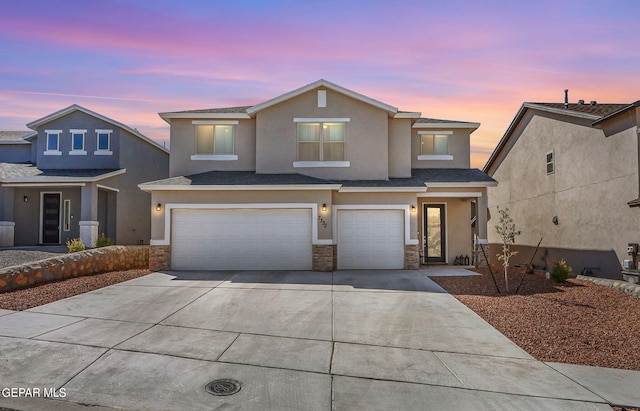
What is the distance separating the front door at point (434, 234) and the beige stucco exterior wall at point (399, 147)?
2.41 metres

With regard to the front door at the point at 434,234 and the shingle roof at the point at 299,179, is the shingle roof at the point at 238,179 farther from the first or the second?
the front door at the point at 434,234

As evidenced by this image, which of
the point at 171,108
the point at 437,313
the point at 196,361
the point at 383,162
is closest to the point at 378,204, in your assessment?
the point at 383,162

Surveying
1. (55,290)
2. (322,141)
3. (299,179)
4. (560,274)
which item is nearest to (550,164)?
(560,274)

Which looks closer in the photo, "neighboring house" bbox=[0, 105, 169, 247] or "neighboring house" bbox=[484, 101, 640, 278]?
"neighboring house" bbox=[484, 101, 640, 278]

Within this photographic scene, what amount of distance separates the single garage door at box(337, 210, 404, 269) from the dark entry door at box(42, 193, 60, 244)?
14991mm

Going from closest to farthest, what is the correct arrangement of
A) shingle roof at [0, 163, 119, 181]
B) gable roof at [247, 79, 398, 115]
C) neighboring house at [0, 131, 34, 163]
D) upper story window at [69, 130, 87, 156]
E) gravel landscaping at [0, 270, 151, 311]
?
1. gravel landscaping at [0, 270, 151, 311]
2. gable roof at [247, 79, 398, 115]
3. shingle roof at [0, 163, 119, 181]
4. upper story window at [69, 130, 87, 156]
5. neighboring house at [0, 131, 34, 163]

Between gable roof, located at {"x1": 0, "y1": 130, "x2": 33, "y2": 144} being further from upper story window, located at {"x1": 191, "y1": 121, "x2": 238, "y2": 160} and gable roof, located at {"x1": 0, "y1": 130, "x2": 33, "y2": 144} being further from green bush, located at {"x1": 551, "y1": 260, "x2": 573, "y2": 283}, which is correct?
green bush, located at {"x1": 551, "y1": 260, "x2": 573, "y2": 283}

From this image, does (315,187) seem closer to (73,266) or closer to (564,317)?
(73,266)

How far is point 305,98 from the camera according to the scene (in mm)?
17828

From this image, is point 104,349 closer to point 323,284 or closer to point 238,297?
point 238,297

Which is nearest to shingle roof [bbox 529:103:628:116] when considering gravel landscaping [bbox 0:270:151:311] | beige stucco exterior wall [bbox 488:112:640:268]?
beige stucco exterior wall [bbox 488:112:640:268]

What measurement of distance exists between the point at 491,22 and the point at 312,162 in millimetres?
8169

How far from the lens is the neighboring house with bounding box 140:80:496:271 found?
16.1 meters

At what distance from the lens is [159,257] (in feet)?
52.6
